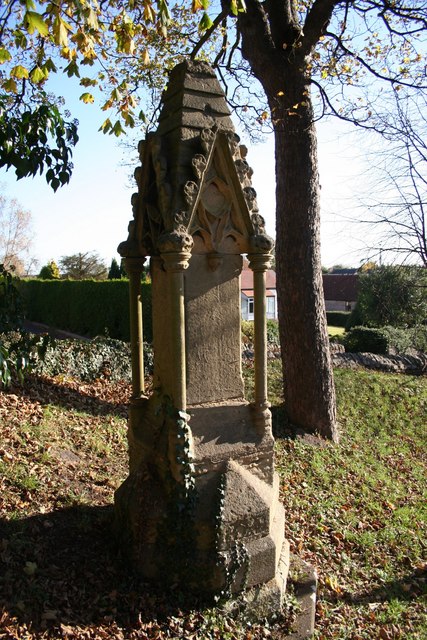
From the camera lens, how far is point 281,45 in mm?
8289

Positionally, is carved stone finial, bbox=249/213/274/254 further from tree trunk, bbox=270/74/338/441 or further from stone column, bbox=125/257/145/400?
tree trunk, bbox=270/74/338/441

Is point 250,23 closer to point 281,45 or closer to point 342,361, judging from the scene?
point 281,45

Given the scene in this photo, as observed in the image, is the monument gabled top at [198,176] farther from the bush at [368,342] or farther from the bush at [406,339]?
the bush at [406,339]

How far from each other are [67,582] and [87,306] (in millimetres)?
18970

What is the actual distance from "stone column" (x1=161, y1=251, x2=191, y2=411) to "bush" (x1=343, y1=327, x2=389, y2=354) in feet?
46.5

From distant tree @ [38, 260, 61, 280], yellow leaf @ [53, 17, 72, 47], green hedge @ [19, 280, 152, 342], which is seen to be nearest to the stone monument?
yellow leaf @ [53, 17, 72, 47]

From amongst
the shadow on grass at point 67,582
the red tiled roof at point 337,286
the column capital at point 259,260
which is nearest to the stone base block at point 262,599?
the shadow on grass at point 67,582

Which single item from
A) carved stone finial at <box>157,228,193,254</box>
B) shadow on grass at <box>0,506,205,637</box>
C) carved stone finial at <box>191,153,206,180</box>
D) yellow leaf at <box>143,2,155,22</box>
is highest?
yellow leaf at <box>143,2,155,22</box>

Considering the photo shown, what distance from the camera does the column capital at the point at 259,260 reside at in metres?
3.91

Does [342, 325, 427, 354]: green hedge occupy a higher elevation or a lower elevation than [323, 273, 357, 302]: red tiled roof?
lower

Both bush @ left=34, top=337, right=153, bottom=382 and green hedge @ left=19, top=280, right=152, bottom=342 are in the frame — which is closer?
bush @ left=34, top=337, right=153, bottom=382

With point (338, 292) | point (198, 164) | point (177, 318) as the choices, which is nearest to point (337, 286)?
point (338, 292)

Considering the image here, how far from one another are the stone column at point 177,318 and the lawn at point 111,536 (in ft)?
4.78

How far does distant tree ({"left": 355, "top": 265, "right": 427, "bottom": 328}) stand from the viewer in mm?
20078
